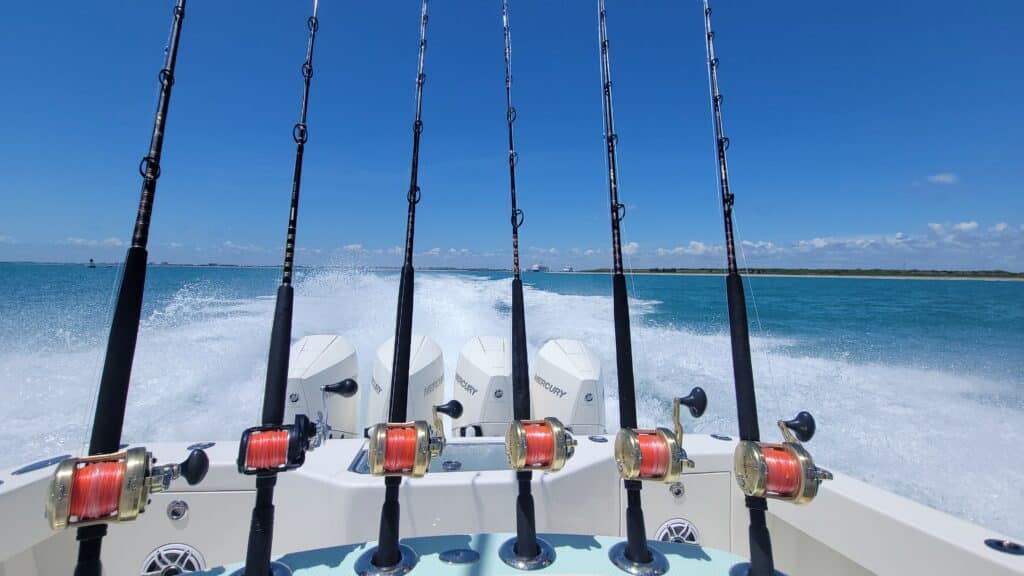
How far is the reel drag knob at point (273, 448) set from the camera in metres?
1.00

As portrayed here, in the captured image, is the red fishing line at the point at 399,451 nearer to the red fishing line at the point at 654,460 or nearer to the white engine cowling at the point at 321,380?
the red fishing line at the point at 654,460

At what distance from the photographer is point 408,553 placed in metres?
1.20

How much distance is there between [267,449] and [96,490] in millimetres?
289

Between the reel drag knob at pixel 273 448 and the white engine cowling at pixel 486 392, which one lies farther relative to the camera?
the white engine cowling at pixel 486 392

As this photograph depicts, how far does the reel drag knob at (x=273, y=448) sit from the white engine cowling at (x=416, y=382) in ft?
5.15

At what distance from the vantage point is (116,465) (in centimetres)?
83

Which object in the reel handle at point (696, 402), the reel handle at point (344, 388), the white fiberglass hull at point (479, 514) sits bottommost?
the white fiberglass hull at point (479, 514)

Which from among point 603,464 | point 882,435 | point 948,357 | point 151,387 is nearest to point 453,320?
point 151,387

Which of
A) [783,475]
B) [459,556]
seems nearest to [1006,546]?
[783,475]

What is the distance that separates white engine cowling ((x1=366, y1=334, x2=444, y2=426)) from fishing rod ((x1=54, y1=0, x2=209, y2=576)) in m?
1.59

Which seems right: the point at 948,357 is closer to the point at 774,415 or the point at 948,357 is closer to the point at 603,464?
the point at 774,415

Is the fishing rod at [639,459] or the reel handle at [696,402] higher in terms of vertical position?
the reel handle at [696,402]

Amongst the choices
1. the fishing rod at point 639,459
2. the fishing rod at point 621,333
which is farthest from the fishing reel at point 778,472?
the fishing rod at point 621,333

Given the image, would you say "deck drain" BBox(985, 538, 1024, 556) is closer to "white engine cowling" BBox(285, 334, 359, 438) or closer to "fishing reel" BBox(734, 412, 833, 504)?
"fishing reel" BBox(734, 412, 833, 504)
